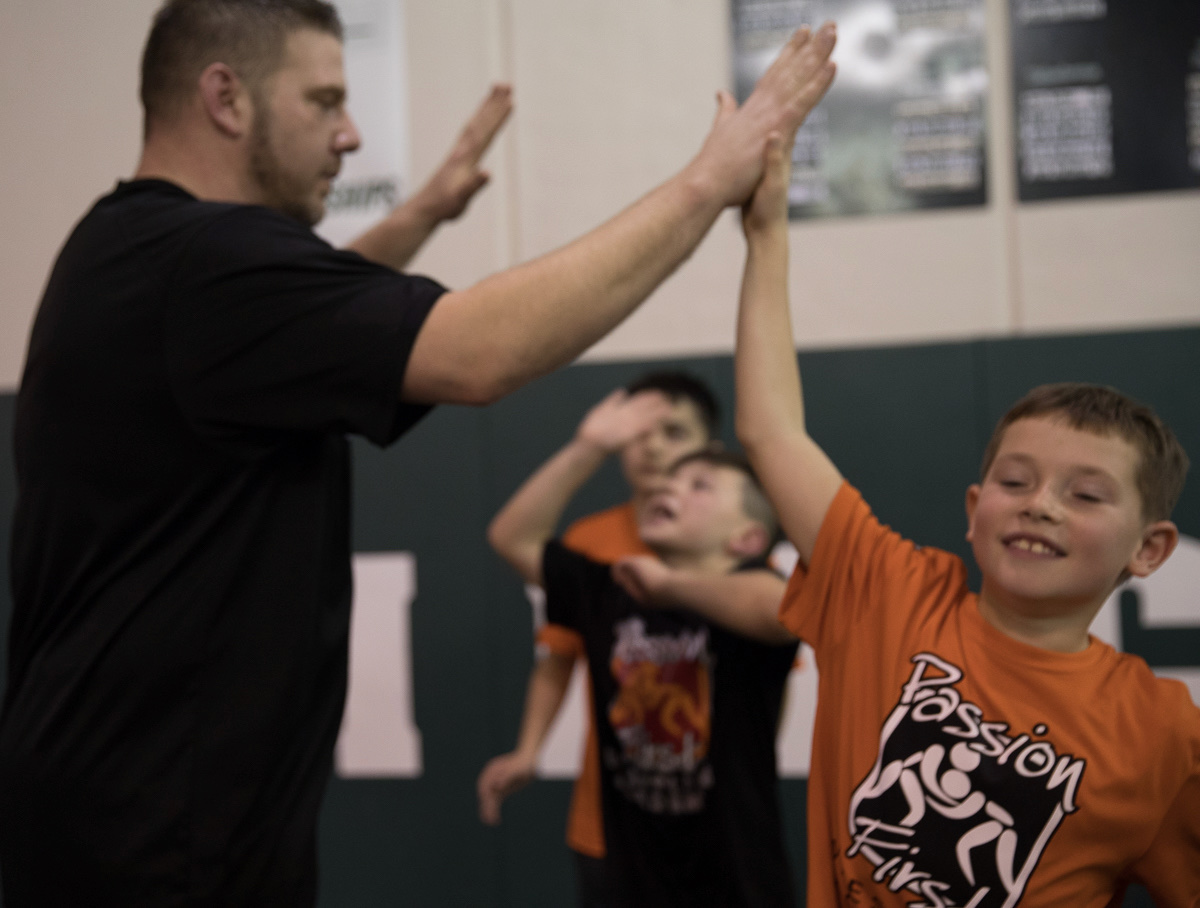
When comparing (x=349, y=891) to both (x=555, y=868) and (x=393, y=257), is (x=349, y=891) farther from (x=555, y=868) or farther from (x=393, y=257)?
(x=393, y=257)

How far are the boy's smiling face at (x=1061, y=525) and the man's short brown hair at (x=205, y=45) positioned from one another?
1111 millimetres

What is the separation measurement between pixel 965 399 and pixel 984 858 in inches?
70.5

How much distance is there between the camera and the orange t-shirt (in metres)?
2.03

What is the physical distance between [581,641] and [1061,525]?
49.5 inches

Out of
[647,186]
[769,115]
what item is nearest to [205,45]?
[769,115]

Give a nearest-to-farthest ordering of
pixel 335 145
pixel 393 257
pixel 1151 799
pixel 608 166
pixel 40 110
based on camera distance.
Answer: pixel 1151 799 < pixel 335 145 < pixel 393 257 < pixel 608 166 < pixel 40 110

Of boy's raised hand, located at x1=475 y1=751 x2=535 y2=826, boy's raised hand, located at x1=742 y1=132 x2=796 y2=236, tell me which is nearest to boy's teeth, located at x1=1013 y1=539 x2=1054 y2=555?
boy's raised hand, located at x1=742 y1=132 x2=796 y2=236

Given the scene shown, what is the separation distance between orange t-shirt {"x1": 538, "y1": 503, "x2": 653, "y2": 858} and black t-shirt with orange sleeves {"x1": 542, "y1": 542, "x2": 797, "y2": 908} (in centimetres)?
12

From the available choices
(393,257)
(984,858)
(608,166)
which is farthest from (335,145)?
(608,166)

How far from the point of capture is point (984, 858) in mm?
1029

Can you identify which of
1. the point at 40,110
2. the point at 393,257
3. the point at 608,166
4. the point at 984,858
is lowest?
the point at 984,858

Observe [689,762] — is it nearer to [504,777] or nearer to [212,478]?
[504,777]

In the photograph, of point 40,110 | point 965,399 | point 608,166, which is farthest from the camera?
point 40,110

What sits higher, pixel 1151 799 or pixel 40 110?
pixel 40 110
